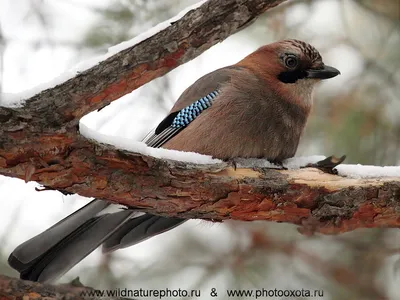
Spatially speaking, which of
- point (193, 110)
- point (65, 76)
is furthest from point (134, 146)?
point (193, 110)

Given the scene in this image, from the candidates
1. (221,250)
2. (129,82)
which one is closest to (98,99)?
(129,82)

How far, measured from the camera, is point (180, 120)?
4.39 metres

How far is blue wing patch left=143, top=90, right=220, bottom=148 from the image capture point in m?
4.32

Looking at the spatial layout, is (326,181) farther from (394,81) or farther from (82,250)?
(394,81)

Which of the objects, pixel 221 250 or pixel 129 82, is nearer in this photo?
pixel 129 82

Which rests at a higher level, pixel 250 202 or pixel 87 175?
pixel 87 175

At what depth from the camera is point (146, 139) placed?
4605mm

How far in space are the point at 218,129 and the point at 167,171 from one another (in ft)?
3.39

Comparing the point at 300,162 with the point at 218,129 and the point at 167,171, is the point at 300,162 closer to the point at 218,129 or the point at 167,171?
the point at 218,129

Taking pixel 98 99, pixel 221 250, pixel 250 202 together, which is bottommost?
pixel 221 250

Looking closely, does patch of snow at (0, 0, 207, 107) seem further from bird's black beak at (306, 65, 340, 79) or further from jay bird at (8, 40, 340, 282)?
bird's black beak at (306, 65, 340, 79)

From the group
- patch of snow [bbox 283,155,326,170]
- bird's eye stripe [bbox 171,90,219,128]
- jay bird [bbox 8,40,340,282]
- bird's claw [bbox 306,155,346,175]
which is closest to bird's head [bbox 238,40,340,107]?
jay bird [bbox 8,40,340,282]

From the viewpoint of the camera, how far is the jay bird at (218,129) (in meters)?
3.78

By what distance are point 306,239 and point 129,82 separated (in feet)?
8.28
